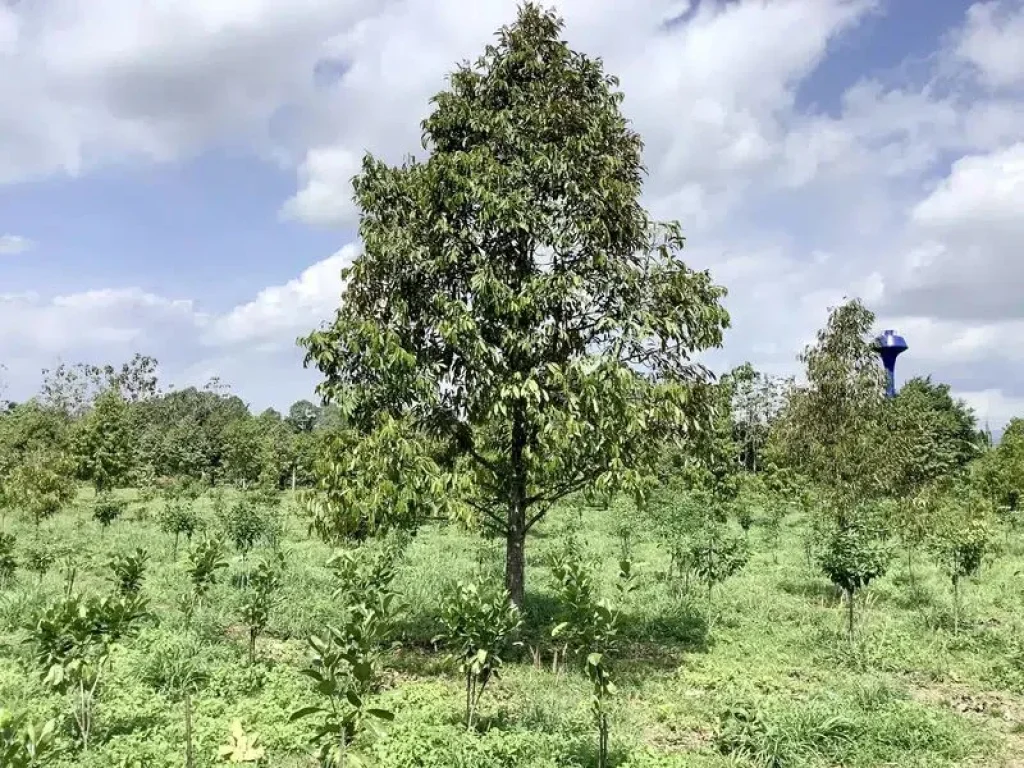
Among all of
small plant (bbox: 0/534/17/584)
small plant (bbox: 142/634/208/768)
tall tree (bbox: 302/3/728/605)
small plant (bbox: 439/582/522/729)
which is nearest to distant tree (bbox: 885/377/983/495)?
tall tree (bbox: 302/3/728/605)

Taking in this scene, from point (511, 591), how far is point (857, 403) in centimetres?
1041

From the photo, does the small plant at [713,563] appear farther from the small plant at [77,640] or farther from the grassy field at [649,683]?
the small plant at [77,640]

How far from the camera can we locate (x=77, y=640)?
7.62 metres

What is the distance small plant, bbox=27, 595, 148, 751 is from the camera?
7441mm

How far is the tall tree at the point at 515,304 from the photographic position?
9.91m

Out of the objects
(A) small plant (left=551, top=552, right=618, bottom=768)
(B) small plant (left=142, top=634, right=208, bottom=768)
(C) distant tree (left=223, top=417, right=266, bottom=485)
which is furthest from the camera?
(C) distant tree (left=223, top=417, right=266, bottom=485)

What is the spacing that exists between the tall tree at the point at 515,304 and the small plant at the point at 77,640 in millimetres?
2994

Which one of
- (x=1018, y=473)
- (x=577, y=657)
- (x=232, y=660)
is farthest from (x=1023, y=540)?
(x=232, y=660)

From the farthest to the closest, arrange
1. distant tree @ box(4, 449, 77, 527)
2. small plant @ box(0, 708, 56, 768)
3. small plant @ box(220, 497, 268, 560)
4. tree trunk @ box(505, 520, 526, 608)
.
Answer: distant tree @ box(4, 449, 77, 527)
small plant @ box(220, 497, 268, 560)
tree trunk @ box(505, 520, 526, 608)
small plant @ box(0, 708, 56, 768)

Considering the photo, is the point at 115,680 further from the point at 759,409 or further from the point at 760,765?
the point at 759,409

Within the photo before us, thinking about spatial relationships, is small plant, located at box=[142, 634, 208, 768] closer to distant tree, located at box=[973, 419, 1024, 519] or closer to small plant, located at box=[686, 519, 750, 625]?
small plant, located at box=[686, 519, 750, 625]

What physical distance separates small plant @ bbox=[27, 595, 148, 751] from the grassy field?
0.29 meters

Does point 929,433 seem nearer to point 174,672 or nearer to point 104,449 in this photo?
point 174,672

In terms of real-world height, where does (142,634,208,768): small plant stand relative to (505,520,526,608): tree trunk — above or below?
below
